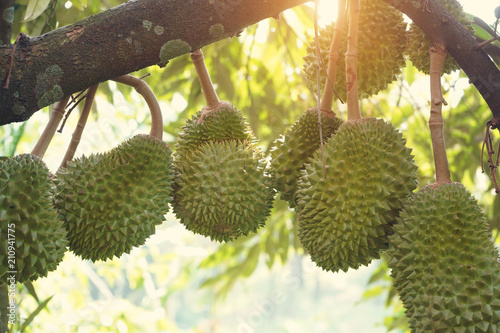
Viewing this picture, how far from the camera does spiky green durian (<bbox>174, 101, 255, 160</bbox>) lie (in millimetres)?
1585

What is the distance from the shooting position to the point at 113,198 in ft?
4.22

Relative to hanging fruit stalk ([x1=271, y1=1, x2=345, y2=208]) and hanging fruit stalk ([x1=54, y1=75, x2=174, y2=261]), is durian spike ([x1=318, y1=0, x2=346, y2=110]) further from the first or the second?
hanging fruit stalk ([x1=54, y1=75, x2=174, y2=261])

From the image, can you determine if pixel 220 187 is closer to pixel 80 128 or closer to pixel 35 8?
pixel 80 128

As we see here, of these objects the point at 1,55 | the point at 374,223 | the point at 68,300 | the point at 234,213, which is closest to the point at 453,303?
the point at 374,223

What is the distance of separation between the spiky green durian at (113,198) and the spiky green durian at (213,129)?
0.21 meters

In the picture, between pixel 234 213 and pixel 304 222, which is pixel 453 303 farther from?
pixel 234 213

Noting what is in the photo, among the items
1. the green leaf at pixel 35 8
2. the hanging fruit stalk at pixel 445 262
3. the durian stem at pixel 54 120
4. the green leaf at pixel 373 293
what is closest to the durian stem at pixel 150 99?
the durian stem at pixel 54 120

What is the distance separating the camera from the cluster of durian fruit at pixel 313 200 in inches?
42.9

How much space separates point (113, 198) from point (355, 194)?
689 mm

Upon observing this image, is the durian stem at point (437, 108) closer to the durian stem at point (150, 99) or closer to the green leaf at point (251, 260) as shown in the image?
the durian stem at point (150, 99)

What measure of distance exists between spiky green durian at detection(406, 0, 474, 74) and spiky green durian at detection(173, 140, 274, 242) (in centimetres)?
62

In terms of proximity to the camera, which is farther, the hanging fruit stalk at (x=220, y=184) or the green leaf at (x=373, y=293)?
the green leaf at (x=373, y=293)

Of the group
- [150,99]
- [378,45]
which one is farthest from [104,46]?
[378,45]

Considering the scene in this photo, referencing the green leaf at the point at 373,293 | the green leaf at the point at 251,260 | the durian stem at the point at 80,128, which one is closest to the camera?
Result: the durian stem at the point at 80,128
